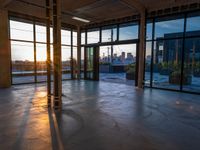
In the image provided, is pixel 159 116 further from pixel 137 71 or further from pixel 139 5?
pixel 139 5

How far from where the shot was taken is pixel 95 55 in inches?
424

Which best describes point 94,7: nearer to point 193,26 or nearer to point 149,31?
point 149,31

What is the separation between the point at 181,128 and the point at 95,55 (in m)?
8.12

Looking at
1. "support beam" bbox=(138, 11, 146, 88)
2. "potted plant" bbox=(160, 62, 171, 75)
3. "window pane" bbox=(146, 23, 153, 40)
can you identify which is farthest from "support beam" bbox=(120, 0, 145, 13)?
"potted plant" bbox=(160, 62, 171, 75)

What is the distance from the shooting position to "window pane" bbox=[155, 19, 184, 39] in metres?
7.10

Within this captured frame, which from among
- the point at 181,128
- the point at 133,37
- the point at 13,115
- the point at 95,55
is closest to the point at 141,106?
the point at 181,128

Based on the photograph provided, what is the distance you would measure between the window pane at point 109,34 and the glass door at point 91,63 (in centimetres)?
110

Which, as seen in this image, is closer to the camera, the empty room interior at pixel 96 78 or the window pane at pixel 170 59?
the empty room interior at pixel 96 78

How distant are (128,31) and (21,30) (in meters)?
5.92

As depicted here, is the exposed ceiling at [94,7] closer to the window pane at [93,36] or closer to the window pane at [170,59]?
the window pane at [93,36]

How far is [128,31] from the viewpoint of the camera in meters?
8.76

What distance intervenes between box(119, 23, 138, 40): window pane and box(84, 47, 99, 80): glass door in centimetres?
226

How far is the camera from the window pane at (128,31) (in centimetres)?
849

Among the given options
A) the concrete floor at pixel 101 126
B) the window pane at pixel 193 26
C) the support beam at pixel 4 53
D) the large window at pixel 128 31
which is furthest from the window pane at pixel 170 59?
the support beam at pixel 4 53
